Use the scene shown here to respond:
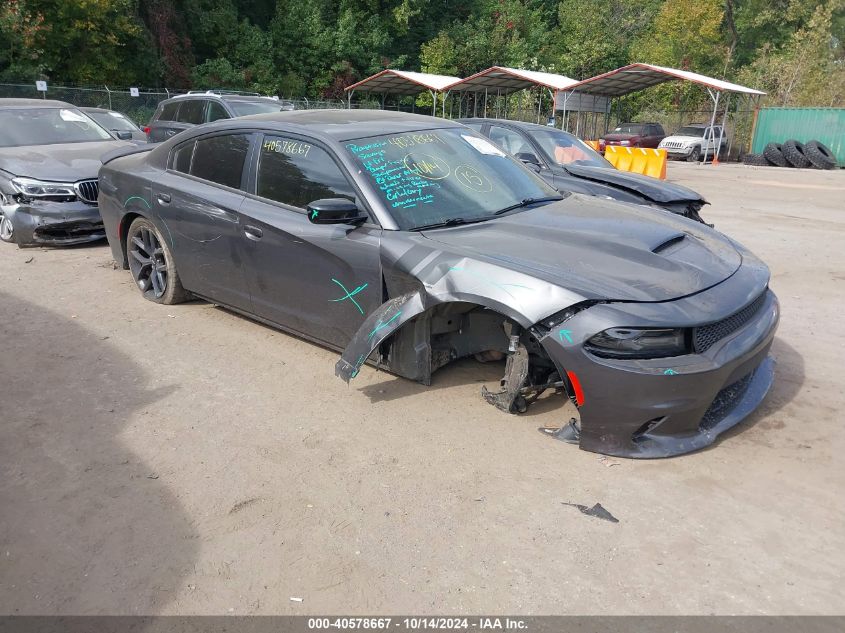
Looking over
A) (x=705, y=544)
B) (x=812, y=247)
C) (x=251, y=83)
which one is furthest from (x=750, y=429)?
(x=251, y=83)

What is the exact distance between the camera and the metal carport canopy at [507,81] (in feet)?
90.4

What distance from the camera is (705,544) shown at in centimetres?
277

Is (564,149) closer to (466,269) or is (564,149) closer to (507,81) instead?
(466,269)

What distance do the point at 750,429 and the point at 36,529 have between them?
3630 millimetres

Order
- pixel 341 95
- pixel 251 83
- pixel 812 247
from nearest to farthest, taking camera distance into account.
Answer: pixel 812 247 → pixel 251 83 → pixel 341 95

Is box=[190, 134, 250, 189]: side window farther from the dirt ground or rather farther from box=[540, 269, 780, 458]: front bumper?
box=[540, 269, 780, 458]: front bumper

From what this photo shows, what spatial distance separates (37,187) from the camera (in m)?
7.46

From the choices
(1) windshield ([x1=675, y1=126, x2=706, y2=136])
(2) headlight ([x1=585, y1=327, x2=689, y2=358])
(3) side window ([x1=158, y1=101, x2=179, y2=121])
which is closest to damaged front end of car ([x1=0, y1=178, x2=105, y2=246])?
(3) side window ([x1=158, y1=101, x2=179, y2=121])

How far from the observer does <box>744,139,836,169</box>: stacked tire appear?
Answer: 25477mm

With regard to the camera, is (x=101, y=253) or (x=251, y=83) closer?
(x=101, y=253)

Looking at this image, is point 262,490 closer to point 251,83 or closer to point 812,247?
point 812,247

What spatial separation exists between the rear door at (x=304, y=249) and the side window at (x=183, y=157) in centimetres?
89

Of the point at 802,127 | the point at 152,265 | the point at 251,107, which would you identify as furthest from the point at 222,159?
the point at 802,127

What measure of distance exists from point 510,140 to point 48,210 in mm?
5894
